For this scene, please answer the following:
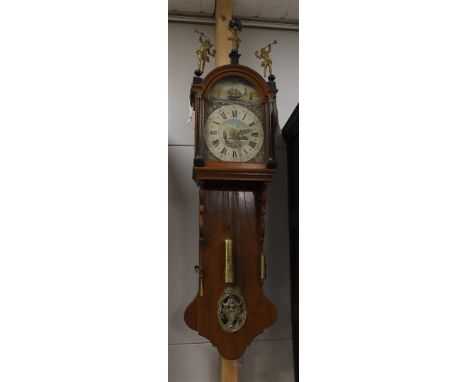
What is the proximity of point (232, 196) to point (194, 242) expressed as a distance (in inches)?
12.6

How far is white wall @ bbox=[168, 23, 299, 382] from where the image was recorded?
59.8 inches

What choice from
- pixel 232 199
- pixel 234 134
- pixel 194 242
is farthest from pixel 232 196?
pixel 194 242

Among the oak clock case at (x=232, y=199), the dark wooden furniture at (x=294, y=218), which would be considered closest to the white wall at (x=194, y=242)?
the dark wooden furniture at (x=294, y=218)

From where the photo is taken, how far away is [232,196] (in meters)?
1.33

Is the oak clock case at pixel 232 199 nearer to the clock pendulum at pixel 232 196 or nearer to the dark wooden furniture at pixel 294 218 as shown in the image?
the clock pendulum at pixel 232 196

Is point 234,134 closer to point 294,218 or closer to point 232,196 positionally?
point 232,196

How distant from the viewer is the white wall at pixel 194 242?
152 cm

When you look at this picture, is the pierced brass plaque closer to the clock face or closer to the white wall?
the white wall
